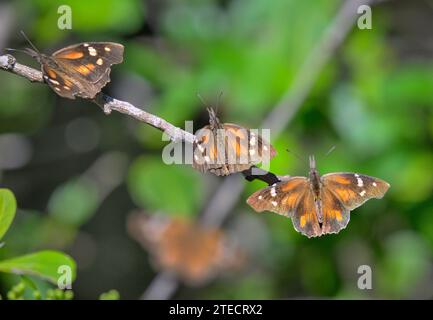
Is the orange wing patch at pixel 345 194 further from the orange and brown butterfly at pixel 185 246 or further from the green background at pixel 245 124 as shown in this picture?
the orange and brown butterfly at pixel 185 246

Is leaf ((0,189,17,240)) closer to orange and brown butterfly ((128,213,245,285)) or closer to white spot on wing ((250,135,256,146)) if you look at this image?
white spot on wing ((250,135,256,146))

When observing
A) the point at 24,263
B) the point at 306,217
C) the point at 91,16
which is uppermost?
the point at 91,16

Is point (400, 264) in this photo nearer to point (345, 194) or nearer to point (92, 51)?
point (345, 194)

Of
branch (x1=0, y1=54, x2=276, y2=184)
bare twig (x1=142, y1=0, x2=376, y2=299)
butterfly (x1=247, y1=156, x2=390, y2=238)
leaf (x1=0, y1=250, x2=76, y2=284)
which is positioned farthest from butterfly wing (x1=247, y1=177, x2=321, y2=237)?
bare twig (x1=142, y1=0, x2=376, y2=299)

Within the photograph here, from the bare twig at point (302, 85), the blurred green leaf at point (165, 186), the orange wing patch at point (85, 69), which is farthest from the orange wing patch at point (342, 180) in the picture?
the blurred green leaf at point (165, 186)

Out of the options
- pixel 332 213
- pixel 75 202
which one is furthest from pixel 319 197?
pixel 75 202
